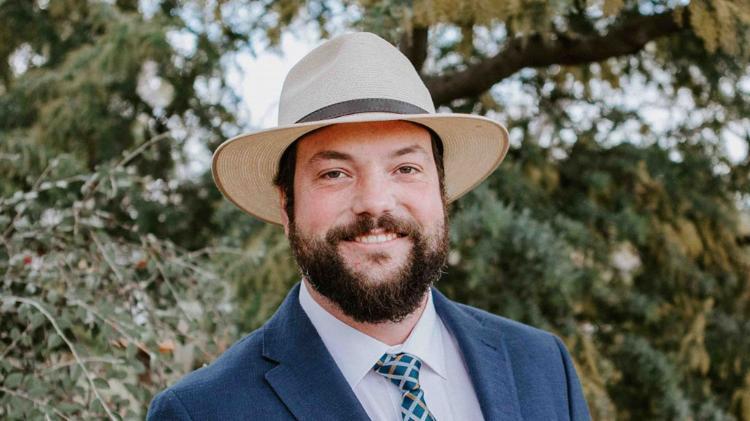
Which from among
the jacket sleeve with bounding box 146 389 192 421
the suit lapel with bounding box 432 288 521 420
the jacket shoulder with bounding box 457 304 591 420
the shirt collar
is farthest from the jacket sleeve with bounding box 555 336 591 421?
the jacket sleeve with bounding box 146 389 192 421

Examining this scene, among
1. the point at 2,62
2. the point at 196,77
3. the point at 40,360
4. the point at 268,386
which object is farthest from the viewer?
the point at 2,62

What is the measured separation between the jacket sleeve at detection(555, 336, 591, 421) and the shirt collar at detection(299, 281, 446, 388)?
0.32 m

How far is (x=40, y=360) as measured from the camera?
2297mm

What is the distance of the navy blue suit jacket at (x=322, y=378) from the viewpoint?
1576 mm

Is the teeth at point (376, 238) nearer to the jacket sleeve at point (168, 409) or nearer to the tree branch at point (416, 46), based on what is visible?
the jacket sleeve at point (168, 409)

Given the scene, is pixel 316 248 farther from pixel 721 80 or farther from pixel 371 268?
pixel 721 80

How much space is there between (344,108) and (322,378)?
1.75 feet

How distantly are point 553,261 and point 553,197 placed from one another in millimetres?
690

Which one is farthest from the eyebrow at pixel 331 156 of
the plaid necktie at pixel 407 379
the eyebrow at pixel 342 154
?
the plaid necktie at pixel 407 379

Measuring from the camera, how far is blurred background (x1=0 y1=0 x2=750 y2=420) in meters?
2.74

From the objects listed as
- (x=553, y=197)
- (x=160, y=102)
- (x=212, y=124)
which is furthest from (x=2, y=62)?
(x=553, y=197)

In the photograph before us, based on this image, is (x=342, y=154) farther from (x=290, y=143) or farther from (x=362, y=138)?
(x=290, y=143)

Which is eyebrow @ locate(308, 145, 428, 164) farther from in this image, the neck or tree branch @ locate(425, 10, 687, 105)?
tree branch @ locate(425, 10, 687, 105)

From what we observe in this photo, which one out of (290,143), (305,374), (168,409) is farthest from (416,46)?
(168,409)
